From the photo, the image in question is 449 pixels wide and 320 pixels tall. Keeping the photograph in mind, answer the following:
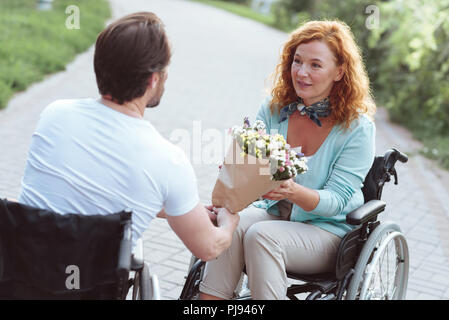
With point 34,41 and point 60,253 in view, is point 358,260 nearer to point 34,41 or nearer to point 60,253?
point 60,253

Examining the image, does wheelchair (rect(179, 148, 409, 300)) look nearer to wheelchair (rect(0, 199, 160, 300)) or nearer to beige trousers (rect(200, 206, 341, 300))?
beige trousers (rect(200, 206, 341, 300))

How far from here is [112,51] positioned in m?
2.09

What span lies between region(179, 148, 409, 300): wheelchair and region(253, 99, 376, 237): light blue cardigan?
9 centimetres

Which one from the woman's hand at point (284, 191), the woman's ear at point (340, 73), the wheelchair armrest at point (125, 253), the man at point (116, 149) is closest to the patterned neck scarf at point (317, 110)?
the woman's ear at point (340, 73)

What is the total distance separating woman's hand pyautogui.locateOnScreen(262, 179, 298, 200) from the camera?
269 centimetres

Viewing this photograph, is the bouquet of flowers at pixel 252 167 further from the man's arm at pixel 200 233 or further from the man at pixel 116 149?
the man at pixel 116 149

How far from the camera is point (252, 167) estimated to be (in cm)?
246

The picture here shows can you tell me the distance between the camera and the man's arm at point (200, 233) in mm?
2242

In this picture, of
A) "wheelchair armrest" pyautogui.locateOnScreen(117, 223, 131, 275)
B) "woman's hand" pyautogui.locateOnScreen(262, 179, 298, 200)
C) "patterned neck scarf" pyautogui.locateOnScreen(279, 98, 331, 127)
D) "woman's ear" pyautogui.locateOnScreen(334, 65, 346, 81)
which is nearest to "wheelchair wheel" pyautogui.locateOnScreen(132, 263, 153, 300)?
"wheelchair armrest" pyautogui.locateOnScreen(117, 223, 131, 275)

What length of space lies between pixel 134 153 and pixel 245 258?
957 millimetres

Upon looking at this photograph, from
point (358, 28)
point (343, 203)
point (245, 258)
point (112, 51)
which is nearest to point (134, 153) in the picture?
point (112, 51)

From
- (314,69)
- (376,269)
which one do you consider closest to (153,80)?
(314,69)

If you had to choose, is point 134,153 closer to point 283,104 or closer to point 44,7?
point 283,104

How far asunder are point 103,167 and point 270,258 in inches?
37.9
